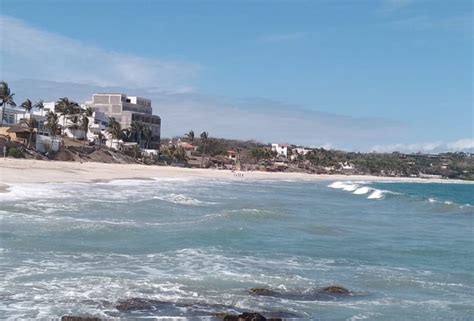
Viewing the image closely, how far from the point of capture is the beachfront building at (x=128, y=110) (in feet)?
327

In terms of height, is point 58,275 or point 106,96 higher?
point 106,96

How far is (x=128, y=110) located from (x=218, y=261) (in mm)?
88100

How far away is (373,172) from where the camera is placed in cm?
18212

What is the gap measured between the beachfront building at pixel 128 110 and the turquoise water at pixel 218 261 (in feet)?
236

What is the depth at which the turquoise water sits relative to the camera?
1152 centimetres

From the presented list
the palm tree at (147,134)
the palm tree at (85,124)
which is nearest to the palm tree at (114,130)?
the palm tree at (85,124)

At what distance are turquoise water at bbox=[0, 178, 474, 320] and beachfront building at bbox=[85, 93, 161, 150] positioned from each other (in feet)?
236

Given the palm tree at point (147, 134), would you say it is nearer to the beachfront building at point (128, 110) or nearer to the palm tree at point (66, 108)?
the beachfront building at point (128, 110)

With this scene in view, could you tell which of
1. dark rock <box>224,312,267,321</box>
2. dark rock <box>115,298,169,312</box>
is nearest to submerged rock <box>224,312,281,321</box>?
dark rock <box>224,312,267,321</box>

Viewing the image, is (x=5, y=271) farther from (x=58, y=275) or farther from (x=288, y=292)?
(x=288, y=292)

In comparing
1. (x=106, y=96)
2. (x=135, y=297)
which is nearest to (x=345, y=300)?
(x=135, y=297)

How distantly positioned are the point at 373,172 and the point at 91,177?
143m

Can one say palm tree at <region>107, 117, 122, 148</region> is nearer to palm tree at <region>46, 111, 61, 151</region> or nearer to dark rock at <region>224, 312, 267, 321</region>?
palm tree at <region>46, 111, 61, 151</region>

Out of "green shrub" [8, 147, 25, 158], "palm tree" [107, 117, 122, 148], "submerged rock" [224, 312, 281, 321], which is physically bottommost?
"submerged rock" [224, 312, 281, 321]
